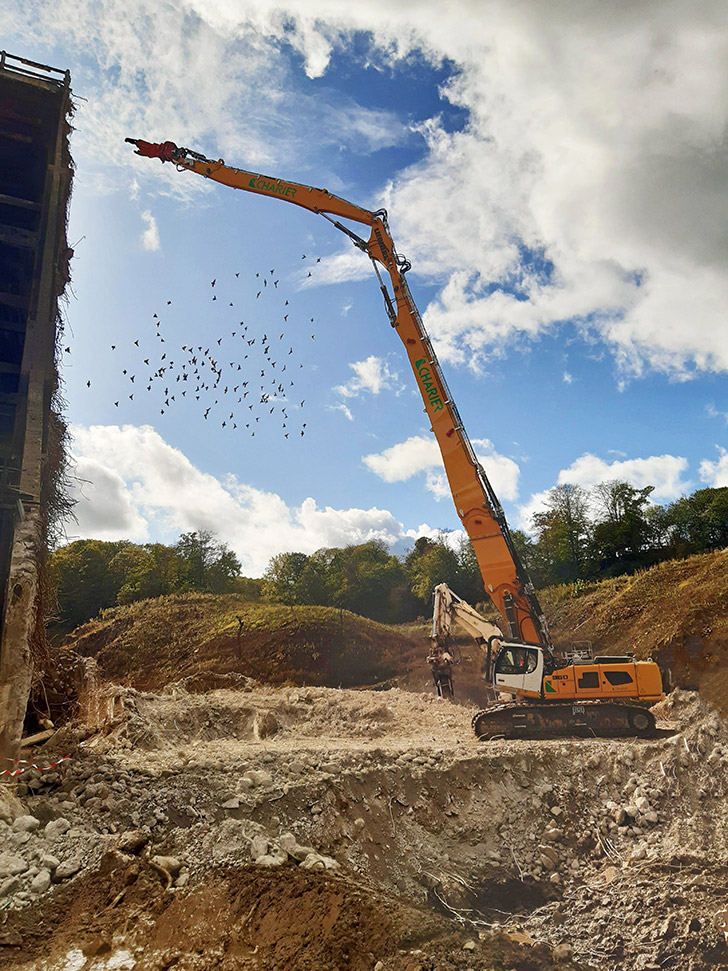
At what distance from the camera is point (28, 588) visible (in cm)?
836

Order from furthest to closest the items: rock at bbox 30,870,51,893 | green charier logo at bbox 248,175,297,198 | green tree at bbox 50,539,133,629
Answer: green tree at bbox 50,539,133,629 < green charier logo at bbox 248,175,297,198 < rock at bbox 30,870,51,893

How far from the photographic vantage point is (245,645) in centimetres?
2573

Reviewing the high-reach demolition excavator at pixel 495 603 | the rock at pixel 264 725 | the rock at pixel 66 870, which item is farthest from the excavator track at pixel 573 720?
the rock at pixel 66 870

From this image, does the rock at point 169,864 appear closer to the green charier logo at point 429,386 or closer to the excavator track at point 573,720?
the excavator track at point 573,720

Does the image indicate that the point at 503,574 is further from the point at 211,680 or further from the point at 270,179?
the point at 211,680

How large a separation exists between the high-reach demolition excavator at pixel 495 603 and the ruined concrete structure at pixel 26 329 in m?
2.29

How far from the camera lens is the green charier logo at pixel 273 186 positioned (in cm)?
1334

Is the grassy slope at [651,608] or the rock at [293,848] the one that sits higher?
the grassy slope at [651,608]

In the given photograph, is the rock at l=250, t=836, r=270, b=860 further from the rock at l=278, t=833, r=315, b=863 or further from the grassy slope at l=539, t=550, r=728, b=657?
the grassy slope at l=539, t=550, r=728, b=657

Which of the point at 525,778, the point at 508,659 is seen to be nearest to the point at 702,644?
the point at 508,659

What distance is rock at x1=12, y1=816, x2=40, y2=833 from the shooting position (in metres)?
6.42

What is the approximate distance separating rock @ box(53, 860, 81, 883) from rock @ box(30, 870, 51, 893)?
9 cm

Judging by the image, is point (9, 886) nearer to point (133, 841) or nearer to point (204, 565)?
point (133, 841)

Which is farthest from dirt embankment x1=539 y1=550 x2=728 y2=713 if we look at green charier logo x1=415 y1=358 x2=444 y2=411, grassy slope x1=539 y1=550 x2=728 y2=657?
green charier logo x1=415 y1=358 x2=444 y2=411
